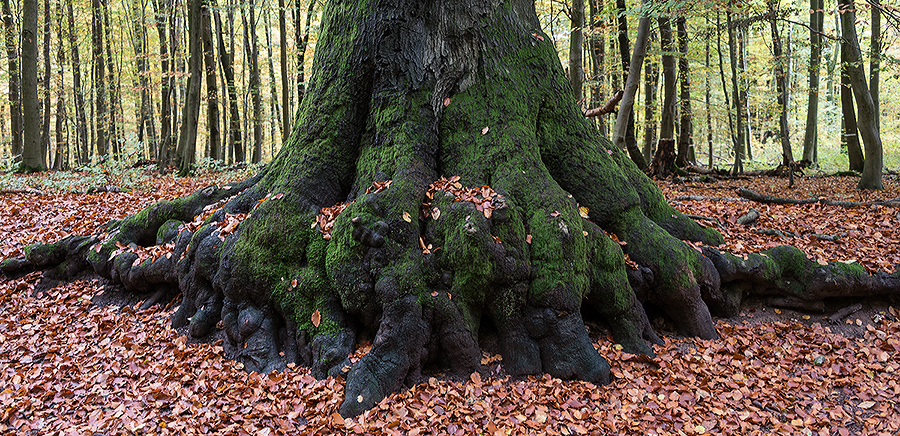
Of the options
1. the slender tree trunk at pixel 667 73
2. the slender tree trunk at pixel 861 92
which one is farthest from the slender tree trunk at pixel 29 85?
the slender tree trunk at pixel 861 92

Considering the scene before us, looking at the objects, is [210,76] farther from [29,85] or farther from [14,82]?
[14,82]

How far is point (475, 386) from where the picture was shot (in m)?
3.62

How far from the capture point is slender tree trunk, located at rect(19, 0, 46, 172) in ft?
37.2

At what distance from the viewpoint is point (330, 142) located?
485cm

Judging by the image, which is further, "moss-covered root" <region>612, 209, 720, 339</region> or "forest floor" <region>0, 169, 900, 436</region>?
"moss-covered root" <region>612, 209, 720, 339</region>

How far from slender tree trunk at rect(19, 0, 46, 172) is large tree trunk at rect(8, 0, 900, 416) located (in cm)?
885

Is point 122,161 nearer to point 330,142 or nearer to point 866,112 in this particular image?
point 330,142

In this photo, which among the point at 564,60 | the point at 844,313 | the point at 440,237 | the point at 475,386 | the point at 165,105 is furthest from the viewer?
the point at 564,60

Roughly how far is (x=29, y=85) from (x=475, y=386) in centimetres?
1388

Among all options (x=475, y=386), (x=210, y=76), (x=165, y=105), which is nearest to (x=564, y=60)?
(x=210, y=76)

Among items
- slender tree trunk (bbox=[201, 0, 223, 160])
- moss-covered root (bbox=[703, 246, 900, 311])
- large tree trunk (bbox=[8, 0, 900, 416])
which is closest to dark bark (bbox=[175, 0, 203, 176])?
slender tree trunk (bbox=[201, 0, 223, 160])

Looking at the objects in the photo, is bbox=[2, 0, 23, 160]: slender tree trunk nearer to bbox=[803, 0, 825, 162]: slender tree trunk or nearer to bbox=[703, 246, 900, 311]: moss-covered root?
bbox=[703, 246, 900, 311]: moss-covered root

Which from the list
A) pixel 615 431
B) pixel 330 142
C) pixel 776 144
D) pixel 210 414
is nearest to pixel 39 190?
pixel 330 142

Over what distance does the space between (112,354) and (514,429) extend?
3559mm
